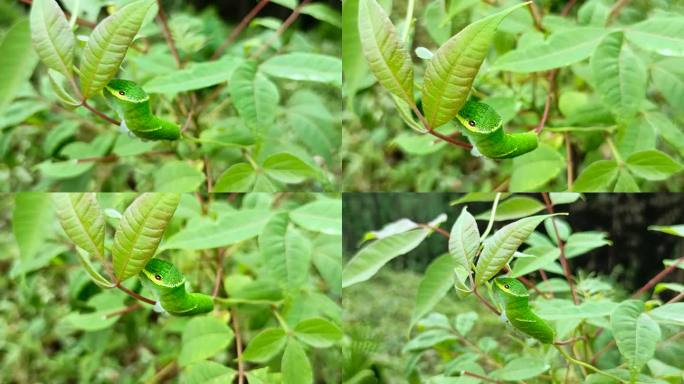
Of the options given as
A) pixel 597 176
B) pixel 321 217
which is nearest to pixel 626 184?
pixel 597 176

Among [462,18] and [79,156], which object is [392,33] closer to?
[462,18]

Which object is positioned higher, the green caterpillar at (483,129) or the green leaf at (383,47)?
the green leaf at (383,47)

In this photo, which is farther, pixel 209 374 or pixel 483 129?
pixel 209 374

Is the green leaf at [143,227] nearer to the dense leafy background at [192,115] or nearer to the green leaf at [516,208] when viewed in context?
the dense leafy background at [192,115]

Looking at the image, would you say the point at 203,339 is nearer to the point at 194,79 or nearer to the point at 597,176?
the point at 194,79

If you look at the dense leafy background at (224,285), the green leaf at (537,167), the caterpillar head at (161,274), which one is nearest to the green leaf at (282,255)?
the dense leafy background at (224,285)

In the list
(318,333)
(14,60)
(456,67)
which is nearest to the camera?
(456,67)
